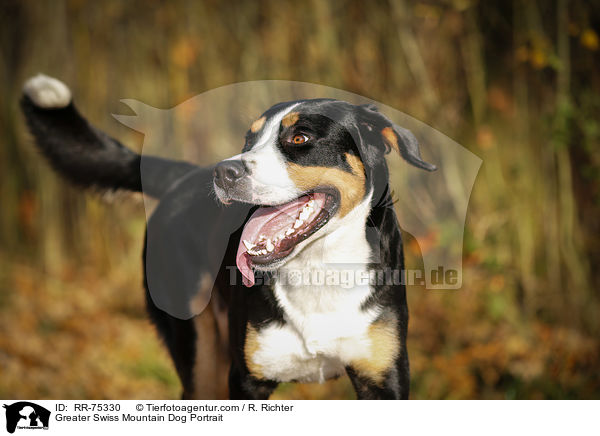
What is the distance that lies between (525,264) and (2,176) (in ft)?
15.3

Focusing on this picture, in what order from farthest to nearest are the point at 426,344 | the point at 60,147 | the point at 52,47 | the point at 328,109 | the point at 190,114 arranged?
the point at 52,47 < the point at 426,344 < the point at 60,147 < the point at 190,114 < the point at 328,109

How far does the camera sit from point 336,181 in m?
1.67

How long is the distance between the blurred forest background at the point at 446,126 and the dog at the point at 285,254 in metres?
0.48

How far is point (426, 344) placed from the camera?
306 centimetres

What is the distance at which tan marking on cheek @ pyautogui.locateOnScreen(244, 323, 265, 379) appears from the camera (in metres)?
1.89

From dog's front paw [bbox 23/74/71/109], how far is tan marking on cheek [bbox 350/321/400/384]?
1.48m

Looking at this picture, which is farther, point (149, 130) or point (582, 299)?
point (582, 299)

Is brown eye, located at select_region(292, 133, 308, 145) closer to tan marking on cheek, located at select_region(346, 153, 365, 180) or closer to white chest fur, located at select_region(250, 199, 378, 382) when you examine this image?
tan marking on cheek, located at select_region(346, 153, 365, 180)

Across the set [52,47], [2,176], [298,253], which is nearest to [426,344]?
[298,253]

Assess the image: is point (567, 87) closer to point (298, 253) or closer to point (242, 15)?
point (242, 15)

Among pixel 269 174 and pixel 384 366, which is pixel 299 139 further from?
pixel 384 366
